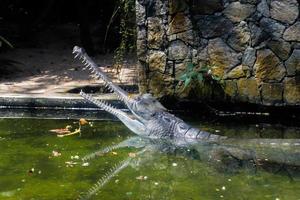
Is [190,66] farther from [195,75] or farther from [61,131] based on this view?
[61,131]

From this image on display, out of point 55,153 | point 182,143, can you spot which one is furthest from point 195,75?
point 55,153

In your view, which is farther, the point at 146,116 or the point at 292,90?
the point at 292,90

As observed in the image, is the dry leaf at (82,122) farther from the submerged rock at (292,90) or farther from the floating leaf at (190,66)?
the submerged rock at (292,90)

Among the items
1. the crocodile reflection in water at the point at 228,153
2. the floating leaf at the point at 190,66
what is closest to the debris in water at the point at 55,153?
the crocodile reflection in water at the point at 228,153

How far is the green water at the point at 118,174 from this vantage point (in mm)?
4805

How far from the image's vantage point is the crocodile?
22.0 ft

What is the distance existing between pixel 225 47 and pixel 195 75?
18.0 inches

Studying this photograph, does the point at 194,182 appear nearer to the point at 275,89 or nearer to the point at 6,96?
the point at 275,89

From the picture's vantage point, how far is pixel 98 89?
8539 millimetres

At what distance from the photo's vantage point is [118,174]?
534cm

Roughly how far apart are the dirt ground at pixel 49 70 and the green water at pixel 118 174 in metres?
1.84

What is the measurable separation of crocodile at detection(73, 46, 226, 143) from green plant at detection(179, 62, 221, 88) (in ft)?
1.56

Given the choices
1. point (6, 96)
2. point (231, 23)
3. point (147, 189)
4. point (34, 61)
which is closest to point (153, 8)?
point (231, 23)

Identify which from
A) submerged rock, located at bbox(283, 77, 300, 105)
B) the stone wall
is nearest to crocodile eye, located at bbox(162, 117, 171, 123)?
the stone wall
